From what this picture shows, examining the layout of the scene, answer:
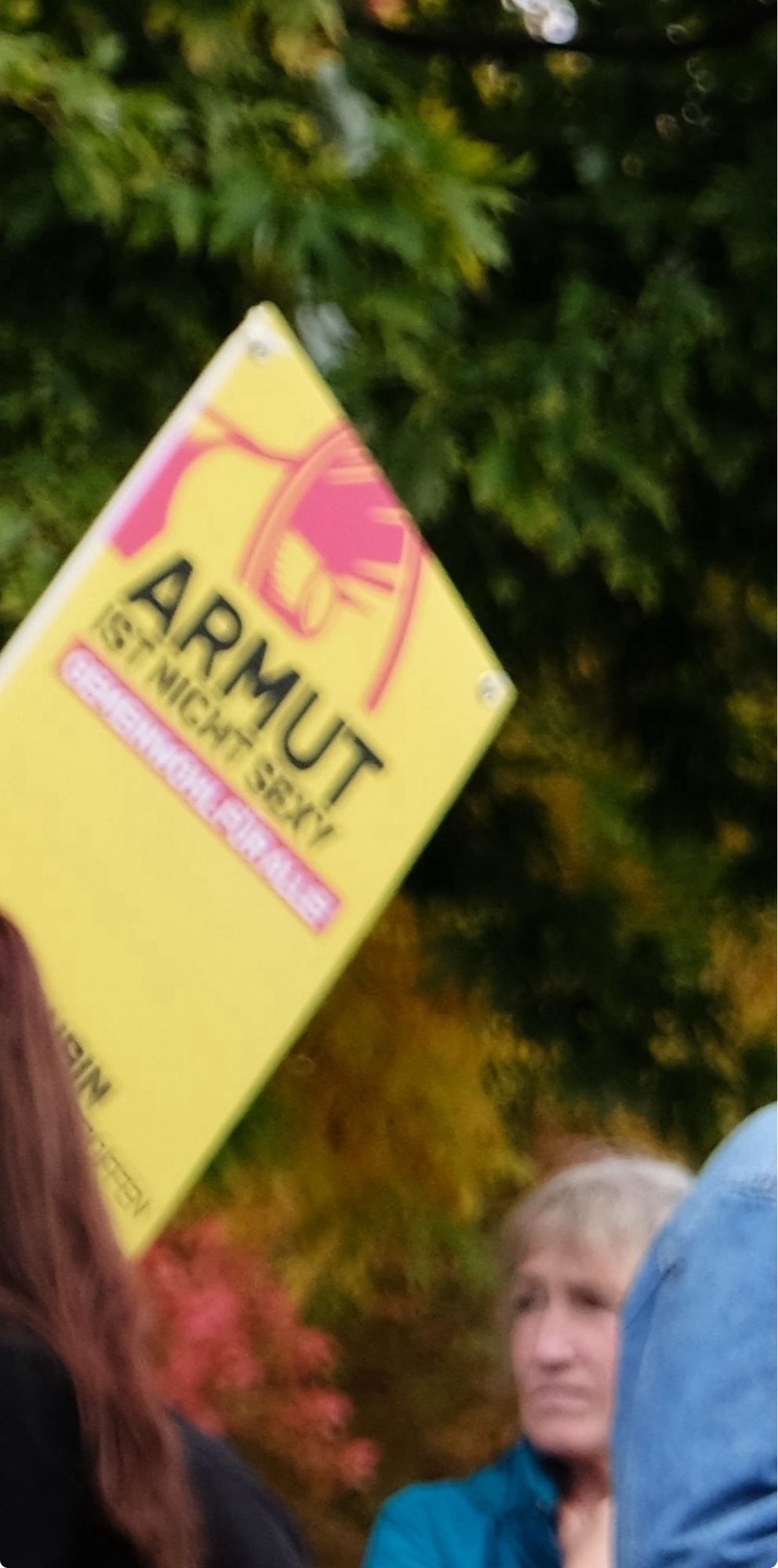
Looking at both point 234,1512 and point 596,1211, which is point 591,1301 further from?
point 234,1512

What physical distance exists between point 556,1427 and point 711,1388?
0.71 metres

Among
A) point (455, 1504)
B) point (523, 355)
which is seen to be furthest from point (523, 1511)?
point (523, 355)

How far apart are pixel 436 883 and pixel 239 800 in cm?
102

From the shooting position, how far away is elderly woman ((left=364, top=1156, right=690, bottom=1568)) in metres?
1.34

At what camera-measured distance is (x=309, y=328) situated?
61.2 inches

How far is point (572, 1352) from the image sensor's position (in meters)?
1.36

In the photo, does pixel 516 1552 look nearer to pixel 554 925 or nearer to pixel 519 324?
pixel 554 925

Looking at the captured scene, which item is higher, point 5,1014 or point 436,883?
point 5,1014

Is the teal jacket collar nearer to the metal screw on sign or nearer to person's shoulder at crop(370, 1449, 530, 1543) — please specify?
person's shoulder at crop(370, 1449, 530, 1543)

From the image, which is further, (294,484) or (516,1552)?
(516,1552)

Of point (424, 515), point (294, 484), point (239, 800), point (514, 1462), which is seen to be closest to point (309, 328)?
point (424, 515)

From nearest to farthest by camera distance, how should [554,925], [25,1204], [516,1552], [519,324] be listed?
[25,1204], [516,1552], [519,324], [554,925]

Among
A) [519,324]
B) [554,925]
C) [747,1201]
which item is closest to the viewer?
[747,1201]

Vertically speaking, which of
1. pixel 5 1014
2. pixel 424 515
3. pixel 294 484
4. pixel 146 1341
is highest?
pixel 294 484
